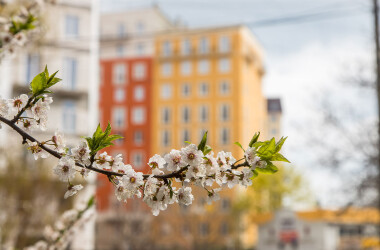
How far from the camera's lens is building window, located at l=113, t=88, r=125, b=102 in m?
68.8

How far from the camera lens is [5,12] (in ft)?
24.5

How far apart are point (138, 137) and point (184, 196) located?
64.7m

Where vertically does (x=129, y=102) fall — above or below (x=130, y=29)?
below

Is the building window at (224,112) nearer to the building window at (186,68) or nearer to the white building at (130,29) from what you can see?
the building window at (186,68)

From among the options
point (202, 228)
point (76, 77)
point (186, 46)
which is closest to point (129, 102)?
point (186, 46)

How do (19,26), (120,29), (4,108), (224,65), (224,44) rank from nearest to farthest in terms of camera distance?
1. (4,108)
2. (19,26)
3. (224,44)
4. (224,65)
5. (120,29)

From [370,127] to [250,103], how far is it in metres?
52.6

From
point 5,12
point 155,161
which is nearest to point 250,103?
point 5,12

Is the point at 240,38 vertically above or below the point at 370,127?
above

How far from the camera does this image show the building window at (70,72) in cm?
2738

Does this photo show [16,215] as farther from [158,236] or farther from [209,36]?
[209,36]

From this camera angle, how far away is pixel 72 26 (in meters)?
28.6

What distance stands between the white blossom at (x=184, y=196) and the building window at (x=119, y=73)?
6642 centimetres

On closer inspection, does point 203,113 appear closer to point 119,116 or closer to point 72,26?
point 119,116
